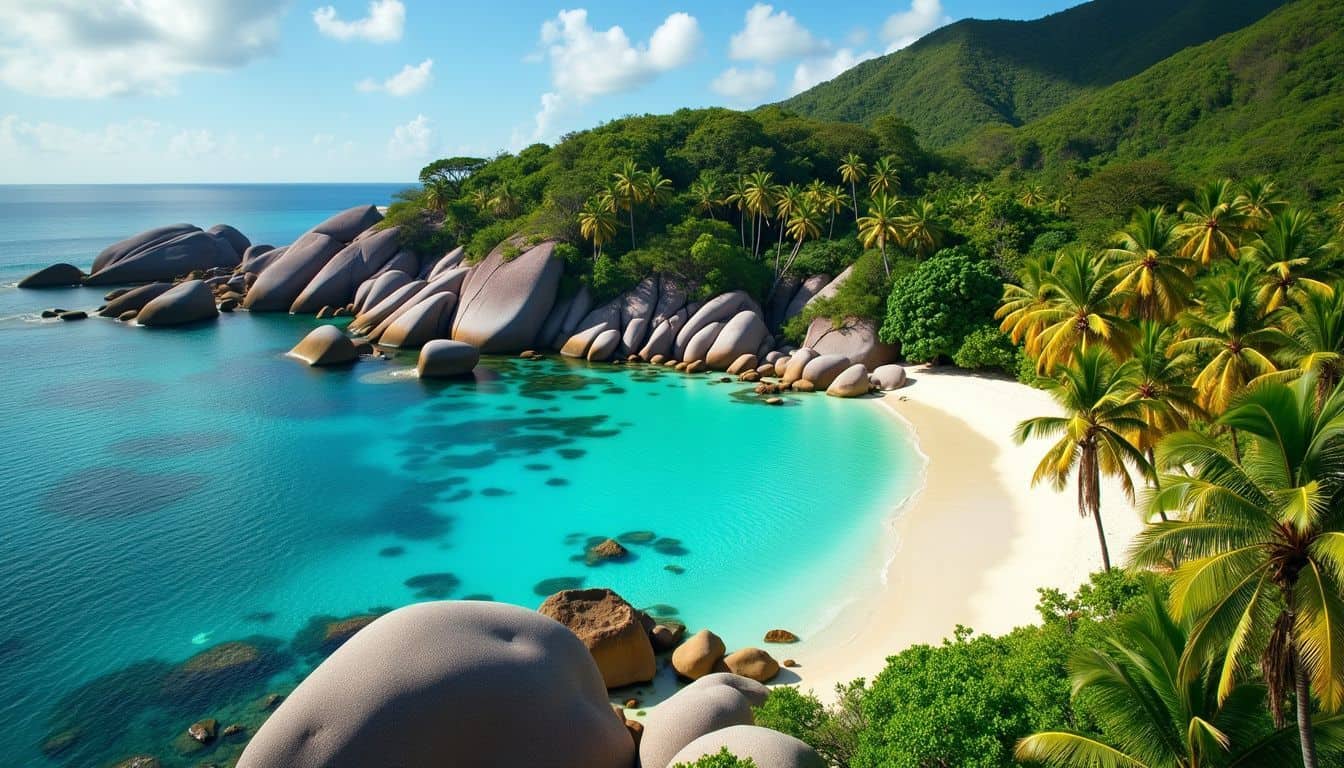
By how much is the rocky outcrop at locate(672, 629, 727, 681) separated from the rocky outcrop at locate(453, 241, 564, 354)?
35.6 m

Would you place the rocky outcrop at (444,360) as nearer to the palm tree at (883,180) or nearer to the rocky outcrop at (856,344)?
the rocky outcrop at (856,344)

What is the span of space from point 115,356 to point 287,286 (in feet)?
56.9

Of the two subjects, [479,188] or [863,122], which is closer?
[479,188]

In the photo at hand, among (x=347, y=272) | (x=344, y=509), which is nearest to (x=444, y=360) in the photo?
(x=344, y=509)

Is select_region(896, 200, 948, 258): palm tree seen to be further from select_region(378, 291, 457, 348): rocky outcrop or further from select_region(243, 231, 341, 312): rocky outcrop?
select_region(243, 231, 341, 312): rocky outcrop

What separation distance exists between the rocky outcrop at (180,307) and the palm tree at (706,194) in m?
40.1

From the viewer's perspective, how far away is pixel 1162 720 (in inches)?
365

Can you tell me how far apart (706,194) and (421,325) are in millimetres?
23054

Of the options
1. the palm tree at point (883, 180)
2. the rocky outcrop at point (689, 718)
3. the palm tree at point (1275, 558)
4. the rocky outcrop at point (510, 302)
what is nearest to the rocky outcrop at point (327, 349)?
the rocky outcrop at point (510, 302)

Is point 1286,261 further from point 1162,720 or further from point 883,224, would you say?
point 883,224

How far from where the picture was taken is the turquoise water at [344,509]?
56.2 feet

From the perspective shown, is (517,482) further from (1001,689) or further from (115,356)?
(115,356)

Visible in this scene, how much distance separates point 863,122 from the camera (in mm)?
116312

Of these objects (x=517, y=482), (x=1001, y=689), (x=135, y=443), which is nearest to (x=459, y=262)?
(x=135, y=443)
